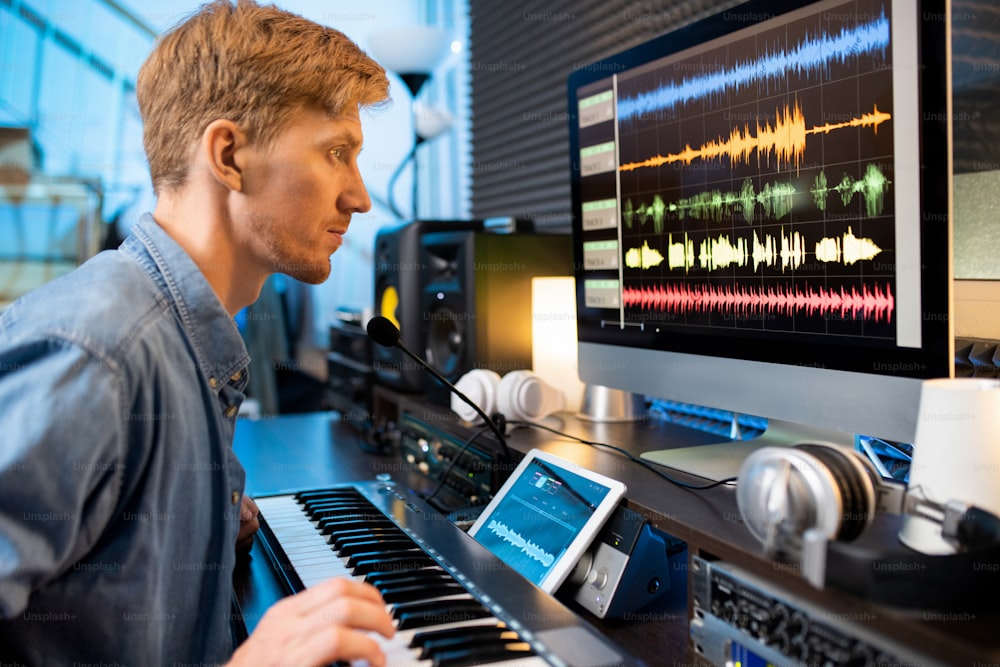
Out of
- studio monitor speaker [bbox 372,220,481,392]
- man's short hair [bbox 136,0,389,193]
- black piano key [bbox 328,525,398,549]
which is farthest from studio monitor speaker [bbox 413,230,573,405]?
man's short hair [bbox 136,0,389,193]

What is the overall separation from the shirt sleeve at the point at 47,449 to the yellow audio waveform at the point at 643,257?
88 centimetres

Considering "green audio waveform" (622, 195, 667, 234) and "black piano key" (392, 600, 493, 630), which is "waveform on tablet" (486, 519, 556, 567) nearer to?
"black piano key" (392, 600, 493, 630)

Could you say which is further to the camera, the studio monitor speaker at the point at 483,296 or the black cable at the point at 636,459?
the studio monitor speaker at the point at 483,296

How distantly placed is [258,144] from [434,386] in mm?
997

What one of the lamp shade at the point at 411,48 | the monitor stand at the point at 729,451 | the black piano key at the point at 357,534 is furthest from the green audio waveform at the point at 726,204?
the lamp shade at the point at 411,48

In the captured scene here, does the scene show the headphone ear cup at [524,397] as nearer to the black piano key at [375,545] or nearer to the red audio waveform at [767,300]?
the red audio waveform at [767,300]

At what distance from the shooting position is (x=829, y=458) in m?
0.77

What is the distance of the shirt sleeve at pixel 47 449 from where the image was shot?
70cm

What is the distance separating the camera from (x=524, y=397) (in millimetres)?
1560

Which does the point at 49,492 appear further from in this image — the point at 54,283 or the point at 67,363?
the point at 54,283

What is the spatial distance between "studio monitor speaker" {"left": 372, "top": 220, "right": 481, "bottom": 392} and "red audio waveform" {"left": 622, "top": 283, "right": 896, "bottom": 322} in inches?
28.6

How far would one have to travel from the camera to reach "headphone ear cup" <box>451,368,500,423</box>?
162 cm

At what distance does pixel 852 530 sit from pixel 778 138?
57 centimetres

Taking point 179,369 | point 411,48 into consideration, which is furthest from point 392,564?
point 411,48
